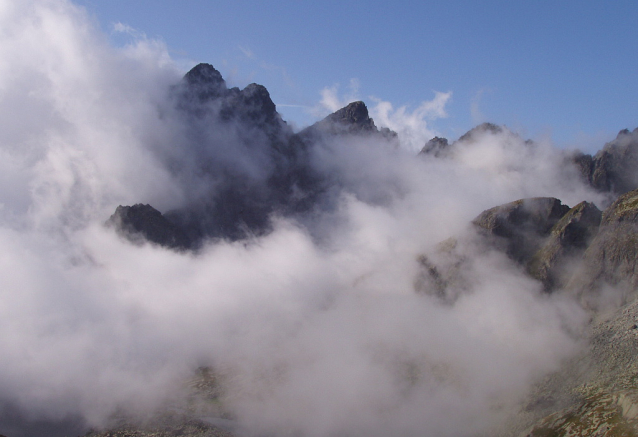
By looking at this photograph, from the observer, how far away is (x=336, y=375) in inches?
5920

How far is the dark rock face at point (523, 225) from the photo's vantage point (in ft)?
527

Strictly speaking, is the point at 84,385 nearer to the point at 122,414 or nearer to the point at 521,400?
the point at 122,414

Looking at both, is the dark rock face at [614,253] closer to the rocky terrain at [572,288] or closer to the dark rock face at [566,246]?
the rocky terrain at [572,288]

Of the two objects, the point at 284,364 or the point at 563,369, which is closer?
the point at 563,369

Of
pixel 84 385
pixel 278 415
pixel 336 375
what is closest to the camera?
pixel 278 415

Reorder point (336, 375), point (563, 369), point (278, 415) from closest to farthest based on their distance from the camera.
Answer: point (563, 369) → point (278, 415) → point (336, 375)

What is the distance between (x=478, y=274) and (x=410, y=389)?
52.6m

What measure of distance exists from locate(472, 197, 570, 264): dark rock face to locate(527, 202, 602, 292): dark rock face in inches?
289

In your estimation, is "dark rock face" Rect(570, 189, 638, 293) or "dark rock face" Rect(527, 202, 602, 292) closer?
"dark rock face" Rect(570, 189, 638, 293)

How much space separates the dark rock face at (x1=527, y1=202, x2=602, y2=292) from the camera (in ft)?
487

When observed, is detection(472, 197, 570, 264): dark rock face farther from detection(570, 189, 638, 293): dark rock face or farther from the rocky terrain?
detection(570, 189, 638, 293): dark rock face

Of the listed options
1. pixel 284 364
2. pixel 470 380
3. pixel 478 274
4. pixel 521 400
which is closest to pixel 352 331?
pixel 284 364

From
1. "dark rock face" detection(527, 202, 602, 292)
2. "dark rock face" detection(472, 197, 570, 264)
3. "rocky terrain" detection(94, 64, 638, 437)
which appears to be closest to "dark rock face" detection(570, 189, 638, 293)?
"rocky terrain" detection(94, 64, 638, 437)

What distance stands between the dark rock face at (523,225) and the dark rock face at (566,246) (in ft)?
24.1
